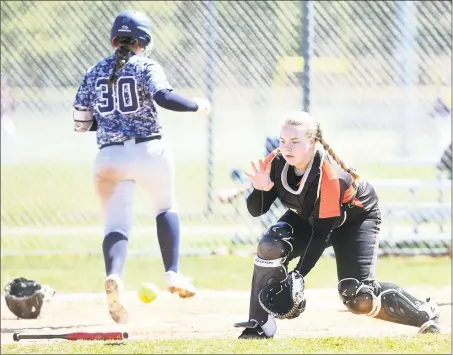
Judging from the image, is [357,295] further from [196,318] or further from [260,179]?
[196,318]

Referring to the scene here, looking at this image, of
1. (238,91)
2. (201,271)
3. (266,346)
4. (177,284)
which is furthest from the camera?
(238,91)

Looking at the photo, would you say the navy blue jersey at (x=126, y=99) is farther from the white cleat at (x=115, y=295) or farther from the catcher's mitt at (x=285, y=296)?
the catcher's mitt at (x=285, y=296)

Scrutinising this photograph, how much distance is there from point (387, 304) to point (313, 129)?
112 centimetres

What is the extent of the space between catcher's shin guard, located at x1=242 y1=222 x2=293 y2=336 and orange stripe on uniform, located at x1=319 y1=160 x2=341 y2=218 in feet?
0.93

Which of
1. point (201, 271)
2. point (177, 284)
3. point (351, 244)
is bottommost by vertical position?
point (201, 271)

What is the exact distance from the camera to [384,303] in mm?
5930

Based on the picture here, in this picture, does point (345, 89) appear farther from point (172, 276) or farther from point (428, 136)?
point (172, 276)

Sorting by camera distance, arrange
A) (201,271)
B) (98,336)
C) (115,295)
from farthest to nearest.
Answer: (201,271) → (115,295) → (98,336)

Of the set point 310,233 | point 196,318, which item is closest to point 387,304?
point 310,233

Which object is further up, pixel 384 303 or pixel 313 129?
pixel 313 129

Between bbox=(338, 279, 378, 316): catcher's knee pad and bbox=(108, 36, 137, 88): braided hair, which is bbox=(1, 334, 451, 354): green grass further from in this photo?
bbox=(108, 36, 137, 88): braided hair

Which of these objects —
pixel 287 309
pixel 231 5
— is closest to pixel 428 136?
pixel 231 5

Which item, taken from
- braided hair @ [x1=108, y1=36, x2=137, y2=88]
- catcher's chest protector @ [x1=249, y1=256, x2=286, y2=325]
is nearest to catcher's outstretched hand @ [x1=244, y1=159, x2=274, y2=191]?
catcher's chest protector @ [x1=249, y1=256, x2=286, y2=325]

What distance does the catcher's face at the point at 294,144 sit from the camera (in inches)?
217
